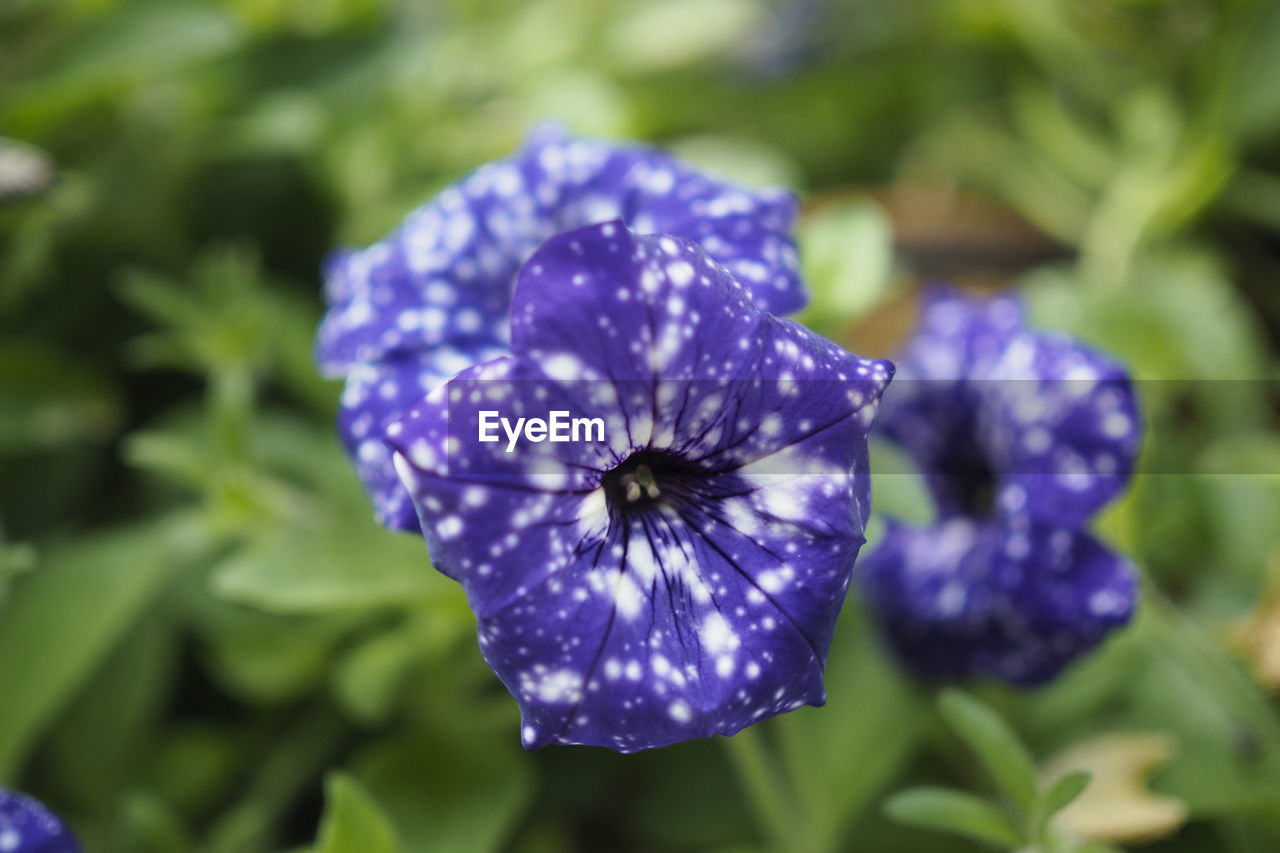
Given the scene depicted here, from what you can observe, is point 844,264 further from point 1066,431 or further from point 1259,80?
point 1259,80

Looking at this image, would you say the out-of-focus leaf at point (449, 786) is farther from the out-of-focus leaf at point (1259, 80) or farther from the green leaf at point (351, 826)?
the out-of-focus leaf at point (1259, 80)

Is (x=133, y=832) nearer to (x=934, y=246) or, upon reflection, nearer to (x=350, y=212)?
(x=350, y=212)

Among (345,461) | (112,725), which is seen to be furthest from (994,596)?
(112,725)

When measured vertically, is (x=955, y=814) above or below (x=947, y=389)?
below

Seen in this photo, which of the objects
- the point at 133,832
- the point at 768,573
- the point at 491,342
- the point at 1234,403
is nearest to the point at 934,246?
the point at 1234,403

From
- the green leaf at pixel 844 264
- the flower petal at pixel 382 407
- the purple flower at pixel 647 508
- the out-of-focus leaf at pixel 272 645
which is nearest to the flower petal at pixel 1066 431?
the green leaf at pixel 844 264

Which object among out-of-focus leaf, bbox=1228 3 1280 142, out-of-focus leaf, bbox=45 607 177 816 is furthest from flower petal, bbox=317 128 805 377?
out-of-focus leaf, bbox=1228 3 1280 142
